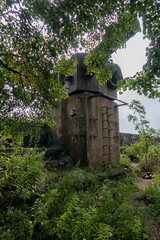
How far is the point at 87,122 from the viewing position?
7645 mm

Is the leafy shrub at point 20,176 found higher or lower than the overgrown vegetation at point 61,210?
higher

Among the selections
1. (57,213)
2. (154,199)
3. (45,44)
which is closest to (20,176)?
(57,213)

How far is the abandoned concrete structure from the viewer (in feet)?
25.2

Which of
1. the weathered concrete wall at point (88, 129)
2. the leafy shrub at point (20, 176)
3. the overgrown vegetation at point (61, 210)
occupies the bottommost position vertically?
the overgrown vegetation at point (61, 210)

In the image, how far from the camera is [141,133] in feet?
31.8

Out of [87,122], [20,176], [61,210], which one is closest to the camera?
[61,210]

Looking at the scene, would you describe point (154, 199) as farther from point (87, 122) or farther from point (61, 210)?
point (87, 122)

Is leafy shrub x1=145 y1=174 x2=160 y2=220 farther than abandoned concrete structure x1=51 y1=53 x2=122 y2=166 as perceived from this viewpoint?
No

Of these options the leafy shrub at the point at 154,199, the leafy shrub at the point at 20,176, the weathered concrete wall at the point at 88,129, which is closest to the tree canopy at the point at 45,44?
the leafy shrub at the point at 20,176

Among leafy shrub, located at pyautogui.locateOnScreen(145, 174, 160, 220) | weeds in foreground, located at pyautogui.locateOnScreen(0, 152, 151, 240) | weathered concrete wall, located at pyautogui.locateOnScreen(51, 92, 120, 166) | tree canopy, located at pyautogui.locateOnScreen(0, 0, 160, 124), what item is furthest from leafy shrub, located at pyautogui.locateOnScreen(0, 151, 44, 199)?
weathered concrete wall, located at pyautogui.locateOnScreen(51, 92, 120, 166)

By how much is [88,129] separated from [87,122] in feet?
1.19

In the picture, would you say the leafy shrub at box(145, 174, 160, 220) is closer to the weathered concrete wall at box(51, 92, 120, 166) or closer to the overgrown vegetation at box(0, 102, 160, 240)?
the overgrown vegetation at box(0, 102, 160, 240)

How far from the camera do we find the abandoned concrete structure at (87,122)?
25.2 feet

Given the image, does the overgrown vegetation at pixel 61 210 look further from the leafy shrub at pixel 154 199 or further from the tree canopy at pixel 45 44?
the tree canopy at pixel 45 44
